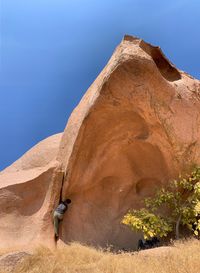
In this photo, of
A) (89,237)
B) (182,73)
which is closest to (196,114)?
(182,73)

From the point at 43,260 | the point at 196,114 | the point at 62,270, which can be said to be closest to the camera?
the point at 62,270

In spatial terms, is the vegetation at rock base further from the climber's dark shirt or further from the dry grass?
the climber's dark shirt

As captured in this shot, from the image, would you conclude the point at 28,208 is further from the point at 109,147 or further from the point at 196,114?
the point at 196,114

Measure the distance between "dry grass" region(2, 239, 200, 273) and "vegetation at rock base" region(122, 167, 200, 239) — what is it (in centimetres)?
105

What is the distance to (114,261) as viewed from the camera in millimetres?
7359

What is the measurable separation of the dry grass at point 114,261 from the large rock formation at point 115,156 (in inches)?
76.6

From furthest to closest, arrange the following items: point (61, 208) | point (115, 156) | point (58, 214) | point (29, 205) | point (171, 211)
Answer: point (29, 205), point (115, 156), point (61, 208), point (58, 214), point (171, 211)

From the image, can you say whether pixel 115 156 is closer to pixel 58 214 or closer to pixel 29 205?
pixel 58 214

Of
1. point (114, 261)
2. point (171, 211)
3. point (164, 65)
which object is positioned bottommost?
point (114, 261)

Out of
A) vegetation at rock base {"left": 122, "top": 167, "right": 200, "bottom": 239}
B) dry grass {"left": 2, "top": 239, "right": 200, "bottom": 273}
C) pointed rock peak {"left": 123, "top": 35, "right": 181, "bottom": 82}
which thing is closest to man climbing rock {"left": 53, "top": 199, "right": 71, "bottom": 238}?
dry grass {"left": 2, "top": 239, "right": 200, "bottom": 273}

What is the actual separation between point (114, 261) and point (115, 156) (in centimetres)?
436

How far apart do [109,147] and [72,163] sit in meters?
1.24

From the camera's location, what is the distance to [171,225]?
33.5 feet

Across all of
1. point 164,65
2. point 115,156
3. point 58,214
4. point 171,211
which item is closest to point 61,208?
point 58,214
